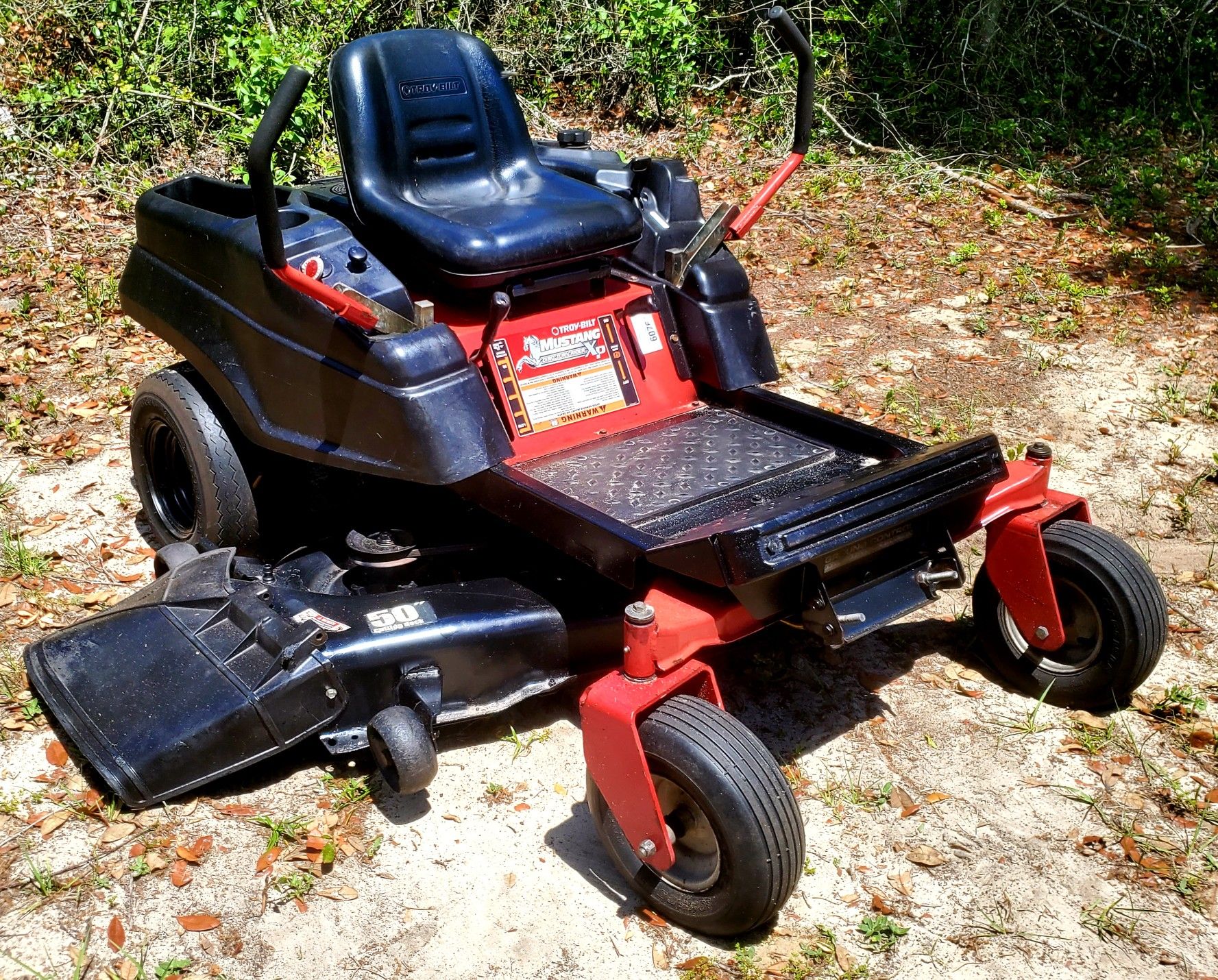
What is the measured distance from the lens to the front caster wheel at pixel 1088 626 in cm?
301

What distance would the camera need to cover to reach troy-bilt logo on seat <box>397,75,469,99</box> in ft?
11.3

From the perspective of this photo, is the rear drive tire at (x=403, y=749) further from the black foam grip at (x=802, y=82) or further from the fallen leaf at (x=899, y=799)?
the black foam grip at (x=802, y=82)

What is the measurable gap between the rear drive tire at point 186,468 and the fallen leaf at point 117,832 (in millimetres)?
977

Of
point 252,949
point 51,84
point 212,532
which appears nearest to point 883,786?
point 252,949

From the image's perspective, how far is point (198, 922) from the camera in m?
2.55

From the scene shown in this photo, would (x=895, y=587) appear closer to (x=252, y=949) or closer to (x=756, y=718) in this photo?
(x=756, y=718)

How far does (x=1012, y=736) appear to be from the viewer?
317 cm

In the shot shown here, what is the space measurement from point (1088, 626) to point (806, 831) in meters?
0.96

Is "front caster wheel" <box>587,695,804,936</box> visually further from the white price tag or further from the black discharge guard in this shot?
the white price tag

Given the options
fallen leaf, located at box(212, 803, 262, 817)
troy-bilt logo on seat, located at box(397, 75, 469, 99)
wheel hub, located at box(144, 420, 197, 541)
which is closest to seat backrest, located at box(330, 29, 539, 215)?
troy-bilt logo on seat, located at box(397, 75, 469, 99)

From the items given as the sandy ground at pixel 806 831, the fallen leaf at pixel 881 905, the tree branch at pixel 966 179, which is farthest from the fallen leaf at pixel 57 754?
the tree branch at pixel 966 179

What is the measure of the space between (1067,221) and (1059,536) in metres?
4.27

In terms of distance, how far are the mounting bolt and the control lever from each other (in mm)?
980

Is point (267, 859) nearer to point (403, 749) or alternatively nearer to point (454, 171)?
point (403, 749)
